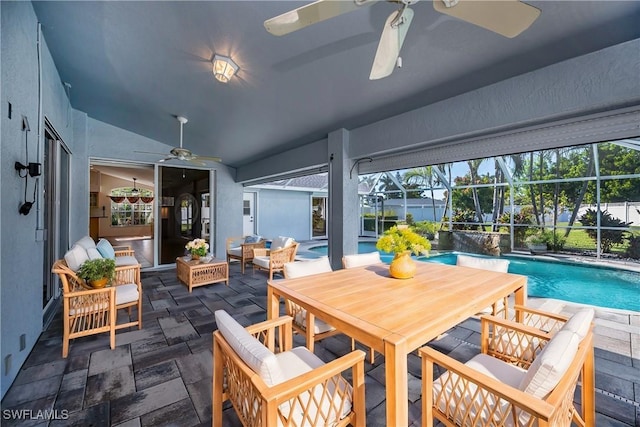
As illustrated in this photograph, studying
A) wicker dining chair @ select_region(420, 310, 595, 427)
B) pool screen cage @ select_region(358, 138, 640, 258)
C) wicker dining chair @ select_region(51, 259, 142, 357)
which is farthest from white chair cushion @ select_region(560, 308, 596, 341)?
pool screen cage @ select_region(358, 138, 640, 258)

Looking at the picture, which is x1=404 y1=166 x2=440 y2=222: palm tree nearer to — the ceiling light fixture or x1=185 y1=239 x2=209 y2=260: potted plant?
x1=185 y1=239 x2=209 y2=260: potted plant

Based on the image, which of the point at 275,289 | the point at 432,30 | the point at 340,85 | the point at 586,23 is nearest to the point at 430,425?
the point at 275,289

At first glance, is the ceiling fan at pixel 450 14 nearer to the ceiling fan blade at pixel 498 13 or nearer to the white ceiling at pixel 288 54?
the ceiling fan blade at pixel 498 13

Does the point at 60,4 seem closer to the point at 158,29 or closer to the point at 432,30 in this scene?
the point at 158,29

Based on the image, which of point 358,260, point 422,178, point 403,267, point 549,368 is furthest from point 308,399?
point 422,178

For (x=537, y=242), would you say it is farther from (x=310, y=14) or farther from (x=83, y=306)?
(x=83, y=306)

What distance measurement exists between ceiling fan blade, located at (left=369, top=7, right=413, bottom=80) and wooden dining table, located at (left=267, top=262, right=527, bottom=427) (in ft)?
5.26

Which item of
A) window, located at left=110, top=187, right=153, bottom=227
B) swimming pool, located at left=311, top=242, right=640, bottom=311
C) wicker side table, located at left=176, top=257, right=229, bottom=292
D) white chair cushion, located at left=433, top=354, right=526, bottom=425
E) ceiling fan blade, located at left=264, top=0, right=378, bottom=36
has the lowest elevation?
swimming pool, located at left=311, top=242, right=640, bottom=311

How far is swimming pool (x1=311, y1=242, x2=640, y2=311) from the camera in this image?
459 centimetres

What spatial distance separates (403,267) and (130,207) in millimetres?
13295

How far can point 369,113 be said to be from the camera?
355cm

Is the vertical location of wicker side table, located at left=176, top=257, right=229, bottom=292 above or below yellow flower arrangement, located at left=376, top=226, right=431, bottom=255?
below

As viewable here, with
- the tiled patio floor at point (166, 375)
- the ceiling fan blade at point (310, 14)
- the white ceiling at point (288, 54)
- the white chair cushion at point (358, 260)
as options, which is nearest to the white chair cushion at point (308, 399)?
the tiled patio floor at point (166, 375)

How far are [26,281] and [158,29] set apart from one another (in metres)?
2.54
